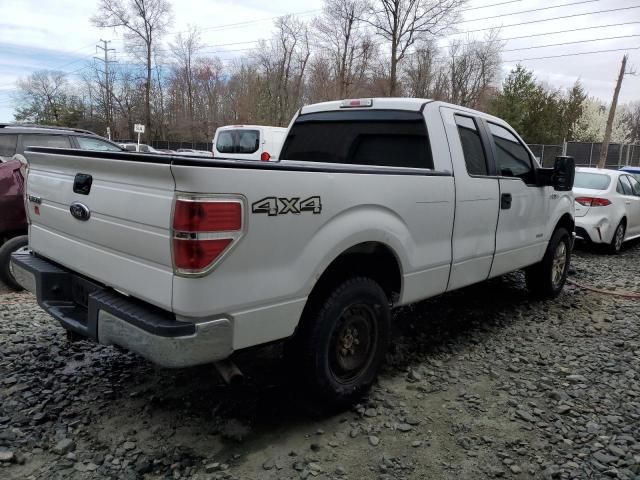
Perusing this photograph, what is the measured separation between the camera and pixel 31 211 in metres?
3.37

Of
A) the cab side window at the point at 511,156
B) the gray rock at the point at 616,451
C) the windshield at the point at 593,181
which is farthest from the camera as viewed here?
the windshield at the point at 593,181

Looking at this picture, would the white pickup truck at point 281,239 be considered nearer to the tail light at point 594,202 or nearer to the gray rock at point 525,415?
the gray rock at point 525,415

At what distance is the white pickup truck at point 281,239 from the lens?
223 cm

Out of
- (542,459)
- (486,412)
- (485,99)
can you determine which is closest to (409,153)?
(486,412)

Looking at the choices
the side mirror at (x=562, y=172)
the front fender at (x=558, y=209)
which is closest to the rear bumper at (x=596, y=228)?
the front fender at (x=558, y=209)

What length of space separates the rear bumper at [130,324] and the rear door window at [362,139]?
2.24 metres

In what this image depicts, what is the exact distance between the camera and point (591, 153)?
30312 mm

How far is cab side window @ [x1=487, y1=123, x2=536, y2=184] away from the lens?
452 cm

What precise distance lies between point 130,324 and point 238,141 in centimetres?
1209

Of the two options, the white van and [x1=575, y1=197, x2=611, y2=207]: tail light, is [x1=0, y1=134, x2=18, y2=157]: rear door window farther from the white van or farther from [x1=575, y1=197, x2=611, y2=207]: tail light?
[x1=575, y1=197, x2=611, y2=207]: tail light

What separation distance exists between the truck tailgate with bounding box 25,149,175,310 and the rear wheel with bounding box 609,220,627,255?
8.90m

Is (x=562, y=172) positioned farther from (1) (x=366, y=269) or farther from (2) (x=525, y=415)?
(1) (x=366, y=269)

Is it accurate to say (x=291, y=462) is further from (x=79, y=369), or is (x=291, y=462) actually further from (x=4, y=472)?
(x=79, y=369)

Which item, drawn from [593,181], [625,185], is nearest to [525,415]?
[593,181]
